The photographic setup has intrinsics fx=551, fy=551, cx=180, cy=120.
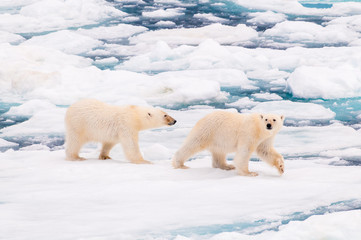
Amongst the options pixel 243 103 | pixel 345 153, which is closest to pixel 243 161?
pixel 345 153

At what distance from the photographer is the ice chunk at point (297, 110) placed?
9.00m

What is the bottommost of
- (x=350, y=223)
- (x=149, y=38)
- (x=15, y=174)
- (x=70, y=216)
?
(x=149, y=38)

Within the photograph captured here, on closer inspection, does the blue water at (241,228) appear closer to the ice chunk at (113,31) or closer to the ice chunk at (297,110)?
the ice chunk at (297,110)

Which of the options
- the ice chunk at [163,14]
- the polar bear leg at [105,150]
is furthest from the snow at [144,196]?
the ice chunk at [163,14]

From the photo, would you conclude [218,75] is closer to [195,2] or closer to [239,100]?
[239,100]

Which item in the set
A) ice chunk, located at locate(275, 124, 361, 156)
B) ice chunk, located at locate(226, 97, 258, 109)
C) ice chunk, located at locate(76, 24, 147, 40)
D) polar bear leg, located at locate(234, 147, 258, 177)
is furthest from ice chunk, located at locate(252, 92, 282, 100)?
ice chunk, located at locate(76, 24, 147, 40)

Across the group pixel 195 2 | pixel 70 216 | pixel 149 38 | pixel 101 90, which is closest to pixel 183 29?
pixel 149 38

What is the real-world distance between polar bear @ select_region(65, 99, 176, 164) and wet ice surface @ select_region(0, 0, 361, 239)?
0.73ft

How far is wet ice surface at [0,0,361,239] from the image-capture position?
300cm

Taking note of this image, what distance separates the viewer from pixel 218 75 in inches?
460

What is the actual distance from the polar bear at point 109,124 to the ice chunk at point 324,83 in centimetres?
576

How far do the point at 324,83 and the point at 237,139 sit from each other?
6397 mm

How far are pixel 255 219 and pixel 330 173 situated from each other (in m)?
1.76

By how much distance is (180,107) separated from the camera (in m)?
9.63
